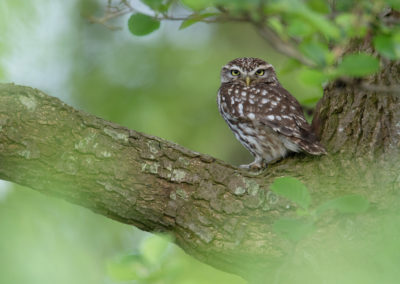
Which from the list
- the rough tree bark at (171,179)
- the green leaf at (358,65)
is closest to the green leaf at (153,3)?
the green leaf at (358,65)

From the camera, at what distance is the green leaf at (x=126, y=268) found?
1.31 meters

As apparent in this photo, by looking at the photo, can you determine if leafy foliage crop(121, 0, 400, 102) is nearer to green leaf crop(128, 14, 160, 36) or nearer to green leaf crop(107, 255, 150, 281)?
green leaf crop(128, 14, 160, 36)

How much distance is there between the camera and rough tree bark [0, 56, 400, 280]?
287cm

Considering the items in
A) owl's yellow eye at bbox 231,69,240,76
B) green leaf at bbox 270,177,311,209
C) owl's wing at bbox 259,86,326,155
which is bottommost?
green leaf at bbox 270,177,311,209

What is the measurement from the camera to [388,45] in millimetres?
1540

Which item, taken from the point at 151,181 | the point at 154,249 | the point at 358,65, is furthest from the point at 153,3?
the point at 151,181

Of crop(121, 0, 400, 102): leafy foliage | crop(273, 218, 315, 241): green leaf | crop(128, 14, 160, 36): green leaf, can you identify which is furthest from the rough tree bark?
crop(121, 0, 400, 102): leafy foliage

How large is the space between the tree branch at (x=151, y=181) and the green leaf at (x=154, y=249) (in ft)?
5.00

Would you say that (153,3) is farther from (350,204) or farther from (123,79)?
(123,79)

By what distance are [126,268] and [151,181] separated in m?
1.66

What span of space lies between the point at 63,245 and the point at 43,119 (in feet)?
2.99

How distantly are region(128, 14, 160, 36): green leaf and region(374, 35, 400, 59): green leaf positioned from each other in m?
0.75

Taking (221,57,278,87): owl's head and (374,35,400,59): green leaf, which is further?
(221,57,278,87): owl's head

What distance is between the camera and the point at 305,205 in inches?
64.6
